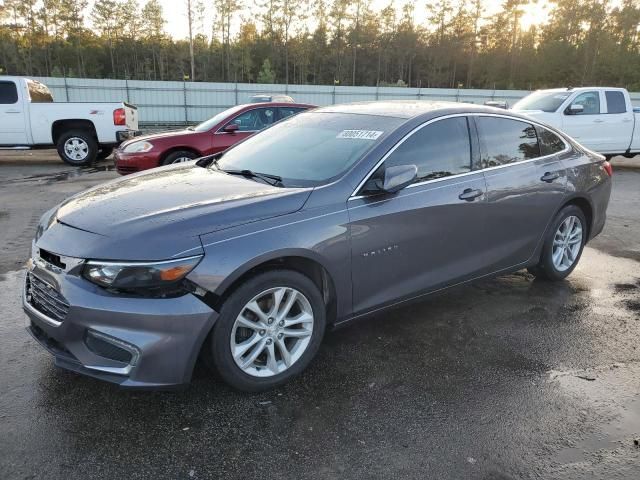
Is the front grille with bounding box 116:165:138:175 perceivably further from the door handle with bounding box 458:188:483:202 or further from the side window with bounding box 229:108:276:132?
the door handle with bounding box 458:188:483:202

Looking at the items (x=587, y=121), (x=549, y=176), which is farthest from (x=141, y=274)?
(x=587, y=121)

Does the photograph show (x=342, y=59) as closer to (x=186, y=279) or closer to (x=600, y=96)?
(x=600, y=96)

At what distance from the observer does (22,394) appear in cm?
297

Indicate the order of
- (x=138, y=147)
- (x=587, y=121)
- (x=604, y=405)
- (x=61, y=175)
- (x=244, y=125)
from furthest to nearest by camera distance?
(x=587, y=121) → (x=61, y=175) → (x=244, y=125) → (x=138, y=147) → (x=604, y=405)

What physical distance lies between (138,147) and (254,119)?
2075 millimetres

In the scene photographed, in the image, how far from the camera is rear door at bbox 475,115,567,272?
405cm

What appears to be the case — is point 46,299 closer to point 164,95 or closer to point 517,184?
point 517,184

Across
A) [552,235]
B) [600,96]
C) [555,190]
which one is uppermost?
[600,96]

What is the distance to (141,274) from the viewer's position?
2.63 meters

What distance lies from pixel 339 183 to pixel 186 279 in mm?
1139

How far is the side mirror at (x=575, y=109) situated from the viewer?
1172 cm

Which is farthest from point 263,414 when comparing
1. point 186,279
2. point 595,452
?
point 595,452

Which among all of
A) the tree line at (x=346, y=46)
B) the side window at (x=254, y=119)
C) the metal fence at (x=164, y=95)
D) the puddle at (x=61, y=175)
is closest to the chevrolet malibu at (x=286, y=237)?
the side window at (x=254, y=119)

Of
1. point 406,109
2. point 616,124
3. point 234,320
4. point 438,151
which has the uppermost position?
point 406,109
